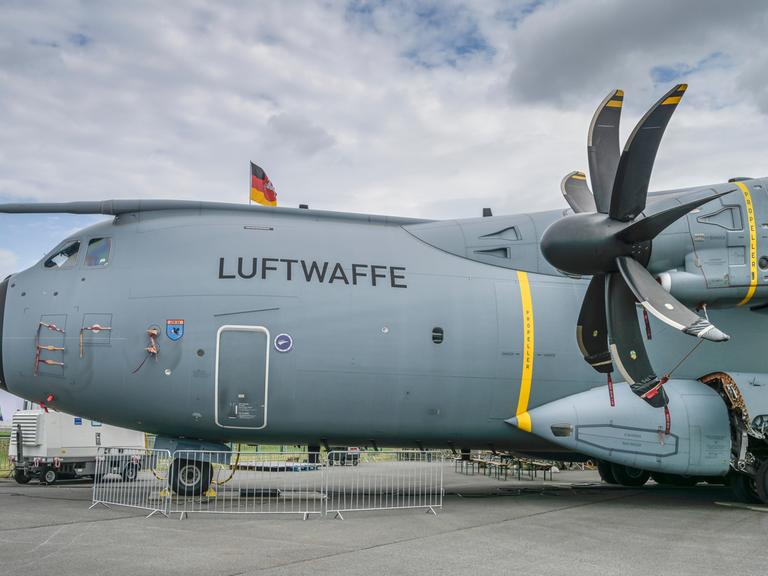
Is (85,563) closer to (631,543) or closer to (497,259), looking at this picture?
(631,543)

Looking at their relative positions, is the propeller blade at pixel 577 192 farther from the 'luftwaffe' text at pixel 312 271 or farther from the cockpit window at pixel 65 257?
the cockpit window at pixel 65 257

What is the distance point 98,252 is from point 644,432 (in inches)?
423

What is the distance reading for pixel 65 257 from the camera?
42.8ft

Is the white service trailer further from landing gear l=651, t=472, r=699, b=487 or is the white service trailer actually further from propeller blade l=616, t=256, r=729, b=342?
landing gear l=651, t=472, r=699, b=487

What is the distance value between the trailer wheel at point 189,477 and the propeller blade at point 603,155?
27.6ft

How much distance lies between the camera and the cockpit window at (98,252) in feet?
42.0

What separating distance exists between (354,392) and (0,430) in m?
24.6

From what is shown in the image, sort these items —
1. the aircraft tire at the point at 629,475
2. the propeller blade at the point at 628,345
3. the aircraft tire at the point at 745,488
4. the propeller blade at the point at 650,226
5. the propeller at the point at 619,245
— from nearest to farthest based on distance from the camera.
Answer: the propeller at the point at 619,245 → the propeller blade at the point at 650,226 → the propeller blade at the point at 628,345 → the aircraft tire at the point at 745,488 → the aircraft tire at the point at 629,475

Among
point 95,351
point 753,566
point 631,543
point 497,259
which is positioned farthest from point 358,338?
point 753,566

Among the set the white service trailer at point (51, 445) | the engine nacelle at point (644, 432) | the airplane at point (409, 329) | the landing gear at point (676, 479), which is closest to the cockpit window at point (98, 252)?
the airplane at point (409, 329)

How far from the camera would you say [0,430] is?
30516mm

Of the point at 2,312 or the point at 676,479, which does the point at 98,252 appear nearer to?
the point at 2,312

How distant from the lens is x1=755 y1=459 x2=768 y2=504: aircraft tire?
43.1 ft

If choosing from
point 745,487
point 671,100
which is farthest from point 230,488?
point 671,100
